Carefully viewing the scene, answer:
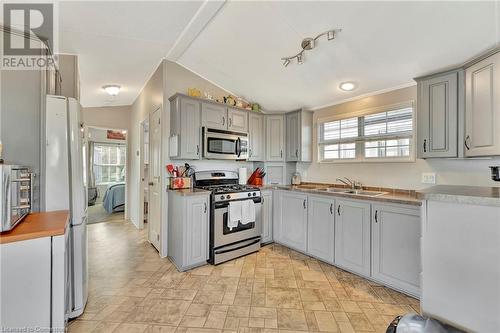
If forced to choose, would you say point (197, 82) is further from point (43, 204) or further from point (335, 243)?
point (335, 243)

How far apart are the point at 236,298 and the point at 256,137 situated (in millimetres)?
2453

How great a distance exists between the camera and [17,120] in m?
1.82

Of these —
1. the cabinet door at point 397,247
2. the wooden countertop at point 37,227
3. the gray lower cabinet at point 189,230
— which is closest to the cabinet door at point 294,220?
the cabinet door at point 397,247

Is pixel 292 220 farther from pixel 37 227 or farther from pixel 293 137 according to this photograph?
pixel 37 227

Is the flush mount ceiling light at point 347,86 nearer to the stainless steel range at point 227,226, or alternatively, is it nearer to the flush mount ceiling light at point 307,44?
the flush mount ceiling light at point 307,44

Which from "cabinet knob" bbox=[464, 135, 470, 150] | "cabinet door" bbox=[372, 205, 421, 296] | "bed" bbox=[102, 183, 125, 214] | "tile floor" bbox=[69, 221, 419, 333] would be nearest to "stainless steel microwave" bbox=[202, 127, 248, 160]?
"tile floor" bbox=[69, 221, 419, 333]

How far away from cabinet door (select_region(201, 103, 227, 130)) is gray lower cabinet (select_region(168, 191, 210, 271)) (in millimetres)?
1069

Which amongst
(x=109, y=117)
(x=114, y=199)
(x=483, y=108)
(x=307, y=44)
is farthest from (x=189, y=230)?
(x=114, y=199)

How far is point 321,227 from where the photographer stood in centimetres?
294

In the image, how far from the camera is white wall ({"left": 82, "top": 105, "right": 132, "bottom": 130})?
4922mm

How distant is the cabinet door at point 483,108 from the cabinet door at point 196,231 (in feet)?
9.11

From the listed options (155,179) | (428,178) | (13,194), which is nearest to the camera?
(13,194)

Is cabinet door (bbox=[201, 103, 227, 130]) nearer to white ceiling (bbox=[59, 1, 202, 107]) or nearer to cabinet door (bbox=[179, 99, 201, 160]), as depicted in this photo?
cabinet door (bbox=[179, 99, 201, 160])

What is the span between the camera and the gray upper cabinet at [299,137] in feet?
12.1
